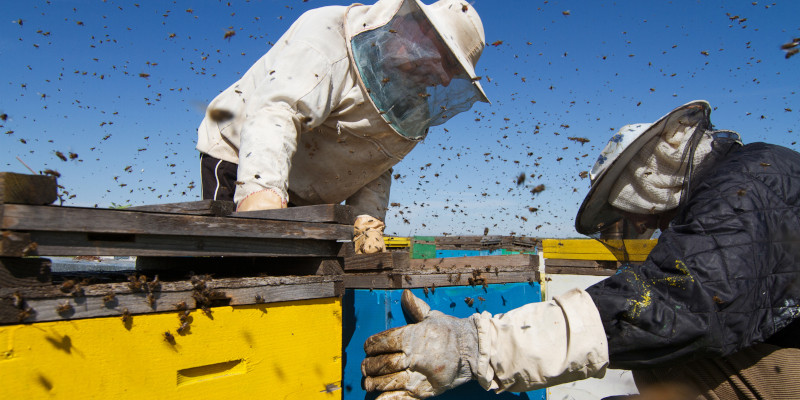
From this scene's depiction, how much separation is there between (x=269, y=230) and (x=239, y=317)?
273 millimetres

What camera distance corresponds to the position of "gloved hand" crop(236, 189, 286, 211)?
6.43 ft

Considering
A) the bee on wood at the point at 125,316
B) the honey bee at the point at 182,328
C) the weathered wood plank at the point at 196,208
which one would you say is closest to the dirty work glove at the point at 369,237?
the weathered wood plank at the point at 196,208

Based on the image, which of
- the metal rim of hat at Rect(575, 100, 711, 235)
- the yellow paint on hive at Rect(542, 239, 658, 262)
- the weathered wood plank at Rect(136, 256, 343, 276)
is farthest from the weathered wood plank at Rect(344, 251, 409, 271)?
the yellow paint on hive at Rect(542, 239, 658, 262)

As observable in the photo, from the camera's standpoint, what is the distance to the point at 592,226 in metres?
3.05

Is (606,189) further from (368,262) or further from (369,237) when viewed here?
(368,262)

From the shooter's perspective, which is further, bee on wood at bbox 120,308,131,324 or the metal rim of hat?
the metal rim of hat

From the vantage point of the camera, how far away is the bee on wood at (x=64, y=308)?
111cm

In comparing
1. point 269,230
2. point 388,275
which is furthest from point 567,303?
point 269,230

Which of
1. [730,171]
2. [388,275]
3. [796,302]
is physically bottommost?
[796,302]

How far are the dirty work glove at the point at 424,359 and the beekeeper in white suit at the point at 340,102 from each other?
2.41ft

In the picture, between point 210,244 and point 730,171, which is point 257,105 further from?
point 730,171

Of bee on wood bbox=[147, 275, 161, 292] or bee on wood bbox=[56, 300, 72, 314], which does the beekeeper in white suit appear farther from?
bee on wood bbox=[56, 300, 72, 314]

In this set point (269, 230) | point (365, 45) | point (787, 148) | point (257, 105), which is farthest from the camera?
point (365, 45)

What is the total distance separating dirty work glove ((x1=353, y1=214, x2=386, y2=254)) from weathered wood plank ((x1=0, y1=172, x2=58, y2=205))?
1.38 m
